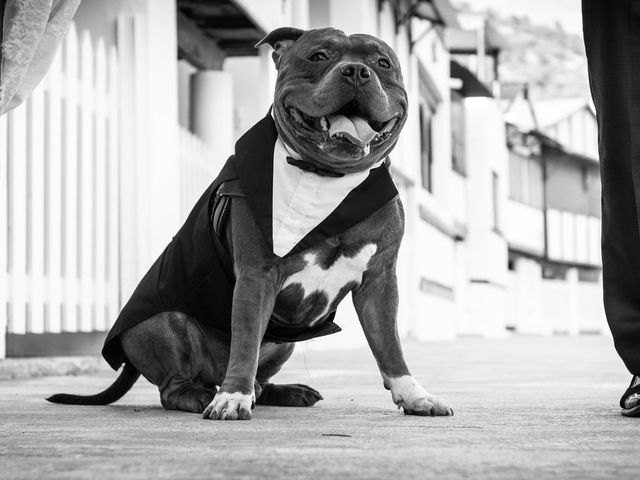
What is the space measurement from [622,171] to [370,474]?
1.66m

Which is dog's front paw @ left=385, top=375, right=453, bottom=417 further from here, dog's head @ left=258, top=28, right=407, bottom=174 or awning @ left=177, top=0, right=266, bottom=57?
awning @ left=177, top=0, right=266, bottom=57

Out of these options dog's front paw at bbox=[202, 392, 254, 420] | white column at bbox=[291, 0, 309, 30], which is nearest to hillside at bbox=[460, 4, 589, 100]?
white column at bbox=[291, 0, 309, 30]

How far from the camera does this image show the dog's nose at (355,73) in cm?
289

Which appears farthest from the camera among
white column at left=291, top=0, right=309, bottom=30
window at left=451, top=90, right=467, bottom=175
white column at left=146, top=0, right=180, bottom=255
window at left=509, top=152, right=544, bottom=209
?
window at left=509, top=152, right=544, bottom=209

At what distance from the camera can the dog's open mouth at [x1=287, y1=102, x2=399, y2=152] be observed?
2.94 meters

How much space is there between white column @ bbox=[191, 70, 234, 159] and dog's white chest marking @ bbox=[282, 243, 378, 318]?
6.40 m

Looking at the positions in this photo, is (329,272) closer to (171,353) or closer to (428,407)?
(428,407)

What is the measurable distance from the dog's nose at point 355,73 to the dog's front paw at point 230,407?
923 mm

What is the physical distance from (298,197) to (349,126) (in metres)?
0.26

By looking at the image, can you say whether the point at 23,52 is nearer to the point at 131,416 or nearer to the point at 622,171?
the point at 131,416

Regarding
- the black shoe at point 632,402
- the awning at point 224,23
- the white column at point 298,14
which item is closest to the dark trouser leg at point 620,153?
the black shoe at point 632,402

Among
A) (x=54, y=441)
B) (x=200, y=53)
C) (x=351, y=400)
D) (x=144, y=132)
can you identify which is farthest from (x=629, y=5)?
(x=200, y=53)

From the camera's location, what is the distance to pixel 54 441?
2.25 metres

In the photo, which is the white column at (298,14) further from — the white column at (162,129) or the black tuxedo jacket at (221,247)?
the black tuxedo jacket at (221,247)
